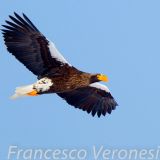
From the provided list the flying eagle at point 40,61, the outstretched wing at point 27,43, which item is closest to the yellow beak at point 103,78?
the flying eagle at point 40,61

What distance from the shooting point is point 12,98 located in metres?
18.0

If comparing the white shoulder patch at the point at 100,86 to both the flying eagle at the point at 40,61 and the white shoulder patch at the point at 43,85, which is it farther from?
the white shoulder patch at the point at 43,85

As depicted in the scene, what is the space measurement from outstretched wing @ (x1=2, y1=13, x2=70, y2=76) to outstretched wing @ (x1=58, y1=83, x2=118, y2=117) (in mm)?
1517

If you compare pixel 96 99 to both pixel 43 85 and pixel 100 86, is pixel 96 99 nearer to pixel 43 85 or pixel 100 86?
pixel 100 86

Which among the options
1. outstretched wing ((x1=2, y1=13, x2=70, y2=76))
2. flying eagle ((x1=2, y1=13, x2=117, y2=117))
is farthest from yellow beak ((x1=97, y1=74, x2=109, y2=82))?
outstretched wing ((x1=2, y1=13, x2=70, y2=76))

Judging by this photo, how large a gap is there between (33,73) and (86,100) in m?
1.74

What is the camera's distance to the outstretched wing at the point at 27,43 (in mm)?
18156

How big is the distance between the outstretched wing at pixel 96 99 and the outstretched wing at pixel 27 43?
152cm

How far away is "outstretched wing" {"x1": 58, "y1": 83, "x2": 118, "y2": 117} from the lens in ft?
64.1

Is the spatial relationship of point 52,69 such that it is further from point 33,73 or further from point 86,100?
point 86,100

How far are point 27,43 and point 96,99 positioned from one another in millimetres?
2303

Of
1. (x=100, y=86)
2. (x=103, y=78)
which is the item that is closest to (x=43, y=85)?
(x=103, y=78)

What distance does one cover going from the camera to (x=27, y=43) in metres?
18.2

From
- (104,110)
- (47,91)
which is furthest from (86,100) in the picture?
(47,91)
